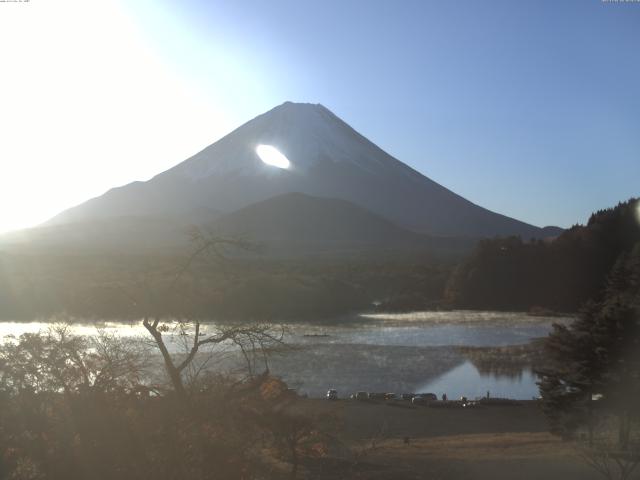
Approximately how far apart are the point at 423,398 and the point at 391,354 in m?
7.22

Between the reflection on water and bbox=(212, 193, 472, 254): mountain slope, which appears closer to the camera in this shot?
the reflection on water

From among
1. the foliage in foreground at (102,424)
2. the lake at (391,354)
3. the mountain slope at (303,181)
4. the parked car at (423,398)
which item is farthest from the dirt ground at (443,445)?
the mountain slope at (303,181)

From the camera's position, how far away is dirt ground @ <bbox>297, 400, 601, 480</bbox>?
9156 millimetres

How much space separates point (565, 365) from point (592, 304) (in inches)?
46.1

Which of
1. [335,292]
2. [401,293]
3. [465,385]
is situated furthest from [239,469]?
[401,293]

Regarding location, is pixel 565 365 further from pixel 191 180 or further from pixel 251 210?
pixel 191 180

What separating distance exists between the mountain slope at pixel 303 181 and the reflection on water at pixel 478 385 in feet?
261

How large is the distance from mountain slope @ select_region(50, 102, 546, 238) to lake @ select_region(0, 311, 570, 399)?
68202 millimetres

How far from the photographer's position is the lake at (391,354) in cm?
1820

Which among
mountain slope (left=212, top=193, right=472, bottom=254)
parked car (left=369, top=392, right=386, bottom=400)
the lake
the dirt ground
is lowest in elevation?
the dirt ground

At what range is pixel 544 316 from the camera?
38844mm

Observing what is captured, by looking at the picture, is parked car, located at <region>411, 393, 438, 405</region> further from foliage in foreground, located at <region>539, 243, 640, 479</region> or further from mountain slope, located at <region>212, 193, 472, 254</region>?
mountain slope, located at <region>212, 193, 472, 254</region>

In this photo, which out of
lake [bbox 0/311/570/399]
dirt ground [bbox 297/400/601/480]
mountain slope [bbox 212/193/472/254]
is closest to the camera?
dirt ground [bbox 297/400/601/480]

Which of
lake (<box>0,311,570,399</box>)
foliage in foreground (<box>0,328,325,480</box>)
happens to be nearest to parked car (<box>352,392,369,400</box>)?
lake (<box>0,311,570,399</box>)
